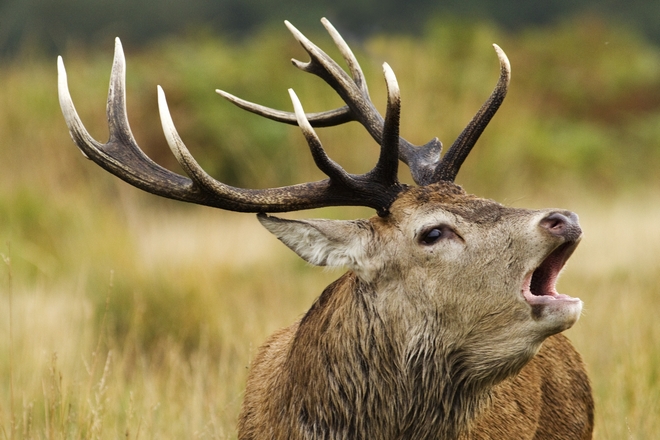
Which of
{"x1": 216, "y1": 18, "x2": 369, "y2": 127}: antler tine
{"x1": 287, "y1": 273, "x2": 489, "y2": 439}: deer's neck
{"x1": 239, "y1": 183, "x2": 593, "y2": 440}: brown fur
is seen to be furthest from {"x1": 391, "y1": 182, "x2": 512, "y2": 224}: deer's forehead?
{"x1": 216, "y1": 18, "x2": 369, "y2": 127}: antler tine

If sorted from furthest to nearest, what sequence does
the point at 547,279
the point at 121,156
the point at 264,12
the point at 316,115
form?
the point at 264,12 < the point at 316,115 < the point at 121,156 < the point at 547,279

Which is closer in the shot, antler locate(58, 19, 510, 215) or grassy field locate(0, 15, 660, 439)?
antler locate(58, 19, 510, 215)

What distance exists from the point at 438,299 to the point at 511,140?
8183 millimetres

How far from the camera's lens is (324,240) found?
3.34m

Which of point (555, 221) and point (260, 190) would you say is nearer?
point (555, 221)

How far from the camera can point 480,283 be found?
10.5 ft

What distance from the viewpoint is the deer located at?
10.3 ft

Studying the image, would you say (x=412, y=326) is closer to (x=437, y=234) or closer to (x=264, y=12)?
(x=437, y=234)

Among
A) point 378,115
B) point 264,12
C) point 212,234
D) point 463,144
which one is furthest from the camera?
point 264,12

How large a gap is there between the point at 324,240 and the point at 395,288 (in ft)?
1.02

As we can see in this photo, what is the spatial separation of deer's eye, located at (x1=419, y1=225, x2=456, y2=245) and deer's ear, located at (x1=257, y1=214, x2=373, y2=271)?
0.22 m

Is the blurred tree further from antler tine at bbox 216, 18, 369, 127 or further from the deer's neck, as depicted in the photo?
the deer's neck

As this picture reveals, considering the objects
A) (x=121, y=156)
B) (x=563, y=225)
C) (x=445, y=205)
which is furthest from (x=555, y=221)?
(x=121, y=156)

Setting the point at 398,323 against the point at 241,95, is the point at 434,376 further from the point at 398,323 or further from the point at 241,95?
the point at 241,95
